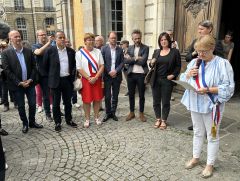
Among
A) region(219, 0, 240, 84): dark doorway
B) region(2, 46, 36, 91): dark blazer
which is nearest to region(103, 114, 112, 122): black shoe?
region(2, 46, 36, 91): dark blazer

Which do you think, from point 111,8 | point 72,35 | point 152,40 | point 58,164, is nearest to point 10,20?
point 72,35

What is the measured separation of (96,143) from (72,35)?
409 inches

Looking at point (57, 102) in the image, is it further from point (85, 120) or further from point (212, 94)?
point (212, 94)

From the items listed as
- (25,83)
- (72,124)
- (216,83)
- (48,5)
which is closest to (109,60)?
(72,124)

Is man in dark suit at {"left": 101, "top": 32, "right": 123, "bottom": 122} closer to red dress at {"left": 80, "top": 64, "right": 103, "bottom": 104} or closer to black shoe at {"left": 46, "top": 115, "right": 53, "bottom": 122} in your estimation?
red dress at {"left": 80, "top": 64, "right": 103, "bottom": 104}

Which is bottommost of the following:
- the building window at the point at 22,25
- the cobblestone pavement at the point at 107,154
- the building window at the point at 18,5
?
the cobblestone pavement at the point at 107,154

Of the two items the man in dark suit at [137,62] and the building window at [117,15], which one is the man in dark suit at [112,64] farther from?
the building window at [117,15]

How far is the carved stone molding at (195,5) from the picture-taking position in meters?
6.07

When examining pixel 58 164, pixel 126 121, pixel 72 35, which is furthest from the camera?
pixel 72 35

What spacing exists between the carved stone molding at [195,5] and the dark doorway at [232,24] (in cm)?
205

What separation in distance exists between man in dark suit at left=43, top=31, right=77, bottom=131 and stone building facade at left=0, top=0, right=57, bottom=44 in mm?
43886

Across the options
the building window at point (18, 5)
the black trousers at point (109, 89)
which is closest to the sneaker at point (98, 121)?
→ the black trousers at point (109, 89)

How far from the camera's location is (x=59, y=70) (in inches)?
183

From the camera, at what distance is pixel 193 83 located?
10.2ft
